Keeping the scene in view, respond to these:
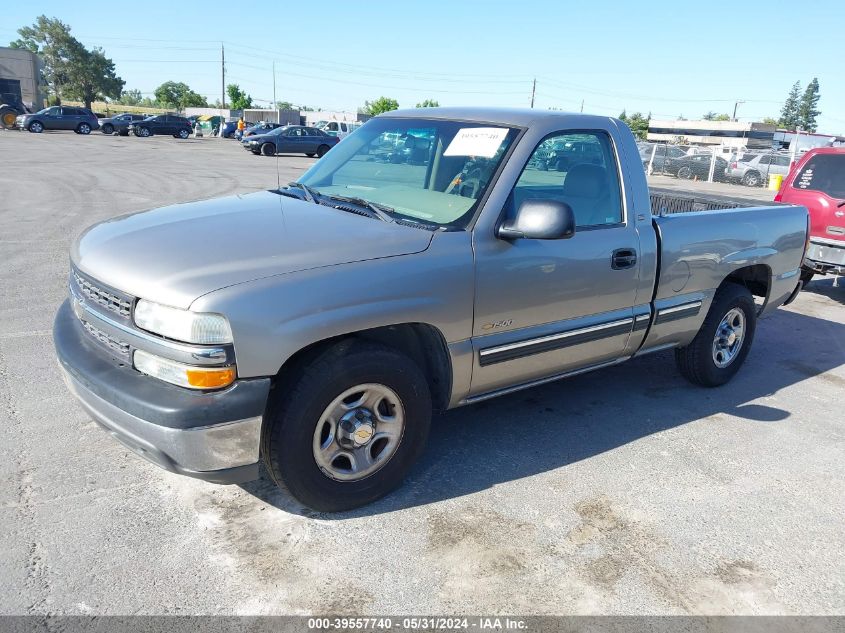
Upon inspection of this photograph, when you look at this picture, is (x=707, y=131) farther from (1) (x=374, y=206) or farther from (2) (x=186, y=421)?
(2) (x=186, y=421)

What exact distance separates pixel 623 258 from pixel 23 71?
66822 millimetres

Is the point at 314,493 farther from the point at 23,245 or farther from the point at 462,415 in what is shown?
the point at 23,245

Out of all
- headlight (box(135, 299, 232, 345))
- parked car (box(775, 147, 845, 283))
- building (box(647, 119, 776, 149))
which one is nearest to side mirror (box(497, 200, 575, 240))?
headlight (box(135, 299, 232, 345))

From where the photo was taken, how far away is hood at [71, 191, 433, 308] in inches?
104

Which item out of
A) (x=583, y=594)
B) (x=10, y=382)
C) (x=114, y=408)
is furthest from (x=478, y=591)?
(x=10, y=382)

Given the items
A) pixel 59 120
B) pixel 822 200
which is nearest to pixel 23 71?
pixel 59 120

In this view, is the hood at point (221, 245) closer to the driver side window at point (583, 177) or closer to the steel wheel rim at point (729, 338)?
the driver side window at point (583, 177)

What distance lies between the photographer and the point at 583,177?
393cm

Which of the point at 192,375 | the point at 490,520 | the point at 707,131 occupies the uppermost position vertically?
the point at 707,131

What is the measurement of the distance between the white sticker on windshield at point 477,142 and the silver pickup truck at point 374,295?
0.01m

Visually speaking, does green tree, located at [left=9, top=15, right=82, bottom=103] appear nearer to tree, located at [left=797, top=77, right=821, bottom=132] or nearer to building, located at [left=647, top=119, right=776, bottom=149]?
building, located at [left=647, top=119, right=776, bottom=149]

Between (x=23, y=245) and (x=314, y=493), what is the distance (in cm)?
697

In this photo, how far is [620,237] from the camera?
12.5 feet

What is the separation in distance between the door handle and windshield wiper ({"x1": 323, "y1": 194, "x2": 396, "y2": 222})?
4.31 ft
